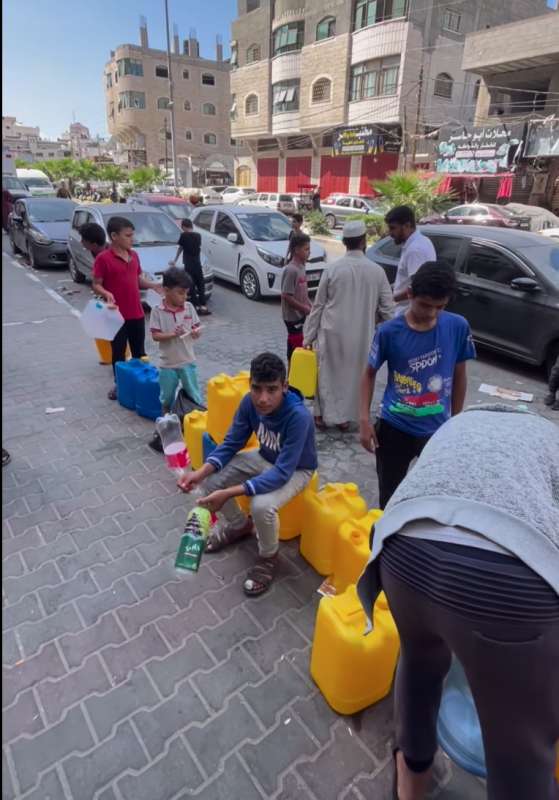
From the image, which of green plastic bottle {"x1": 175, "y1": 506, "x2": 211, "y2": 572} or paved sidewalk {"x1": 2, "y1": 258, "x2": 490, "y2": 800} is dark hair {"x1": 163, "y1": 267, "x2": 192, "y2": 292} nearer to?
paved sidewalk {"x1": 2, "y1": 258, "x2": 490, "y2": 800}

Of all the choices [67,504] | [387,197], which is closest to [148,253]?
[67,504]

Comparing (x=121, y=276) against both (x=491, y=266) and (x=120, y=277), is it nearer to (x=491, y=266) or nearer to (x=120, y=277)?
(x=120, y=277)

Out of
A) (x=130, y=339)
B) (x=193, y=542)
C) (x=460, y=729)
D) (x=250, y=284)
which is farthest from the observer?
(x=250, y=284)

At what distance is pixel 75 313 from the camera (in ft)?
27.9

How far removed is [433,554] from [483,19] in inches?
1516

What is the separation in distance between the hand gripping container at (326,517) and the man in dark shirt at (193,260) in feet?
19.8

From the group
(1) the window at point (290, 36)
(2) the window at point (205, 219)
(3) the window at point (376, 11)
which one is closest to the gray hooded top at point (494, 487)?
(2) the window at point (205, 219)

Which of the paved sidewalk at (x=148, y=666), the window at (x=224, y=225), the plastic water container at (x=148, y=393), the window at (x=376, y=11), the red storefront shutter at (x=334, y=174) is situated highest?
the window at (x=376, y=11)

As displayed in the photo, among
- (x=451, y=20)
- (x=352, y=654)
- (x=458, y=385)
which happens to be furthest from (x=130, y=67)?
(x=352, y=654)

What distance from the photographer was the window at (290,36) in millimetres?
A: 31667

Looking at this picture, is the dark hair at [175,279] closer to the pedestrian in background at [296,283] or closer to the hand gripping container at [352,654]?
the pedestrian in background at [296,283]

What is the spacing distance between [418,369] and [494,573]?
5.35ft

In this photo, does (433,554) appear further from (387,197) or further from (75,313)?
(387,197)

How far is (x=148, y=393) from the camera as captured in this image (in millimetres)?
4676
